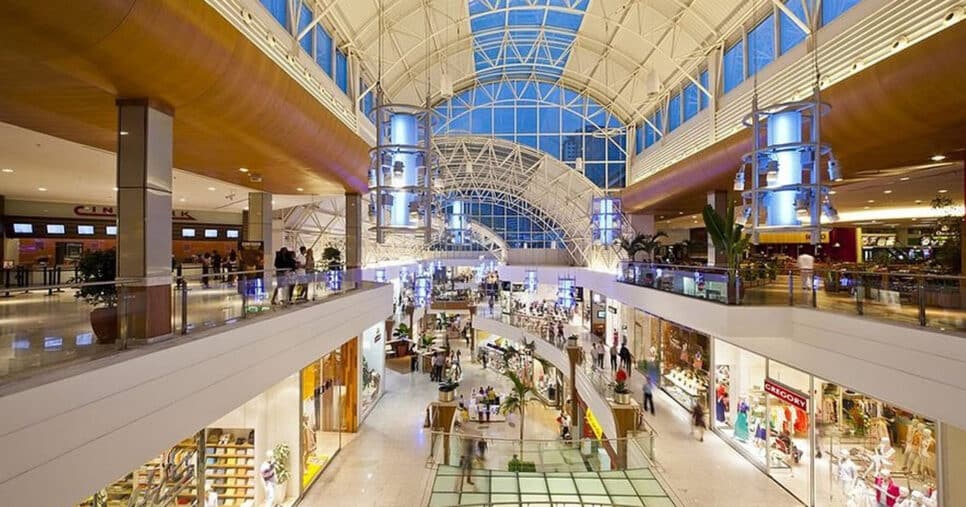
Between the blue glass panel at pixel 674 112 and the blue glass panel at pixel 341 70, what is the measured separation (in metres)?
15.7

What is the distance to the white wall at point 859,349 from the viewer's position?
7293 millimetres

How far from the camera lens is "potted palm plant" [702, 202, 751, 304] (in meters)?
11.7

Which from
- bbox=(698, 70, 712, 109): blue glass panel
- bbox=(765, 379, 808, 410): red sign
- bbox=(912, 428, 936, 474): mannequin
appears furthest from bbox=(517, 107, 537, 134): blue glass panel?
bbox=(912, 428, 936, 474): mannequin

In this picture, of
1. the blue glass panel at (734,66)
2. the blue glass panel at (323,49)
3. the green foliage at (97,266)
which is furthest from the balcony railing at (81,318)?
the blue glass panel at (734,66)

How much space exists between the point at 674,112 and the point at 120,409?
25.4 m

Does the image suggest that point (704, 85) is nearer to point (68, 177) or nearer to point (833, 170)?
point (833, 170)

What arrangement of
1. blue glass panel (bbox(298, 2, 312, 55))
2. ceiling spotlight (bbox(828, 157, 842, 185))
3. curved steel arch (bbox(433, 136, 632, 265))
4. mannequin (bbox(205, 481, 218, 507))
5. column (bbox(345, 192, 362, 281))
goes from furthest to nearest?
curved steel arch (bbox(433, 136, 632, 265))
column (bbox(345, 192, 362, 281))
blue glass panel (bbox(298, 2, 312, 55))
mannequin (bbox(205, 481, 218, 507))
ceiling spotlight (bbox(828, 157, 842, 185))

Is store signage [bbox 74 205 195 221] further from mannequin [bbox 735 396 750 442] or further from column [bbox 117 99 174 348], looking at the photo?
mannequin [bbox 735 396 750 442]

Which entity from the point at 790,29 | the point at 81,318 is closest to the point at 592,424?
the point at 790,29

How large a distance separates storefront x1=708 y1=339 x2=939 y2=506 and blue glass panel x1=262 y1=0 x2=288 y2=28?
15589 millimetres

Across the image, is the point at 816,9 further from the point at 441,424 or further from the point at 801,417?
the point at 441,424

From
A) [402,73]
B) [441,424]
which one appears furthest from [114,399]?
[402,73]

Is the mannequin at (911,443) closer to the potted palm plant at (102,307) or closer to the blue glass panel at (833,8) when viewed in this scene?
the blue glass panel at (833,8)

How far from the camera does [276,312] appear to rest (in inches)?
390
